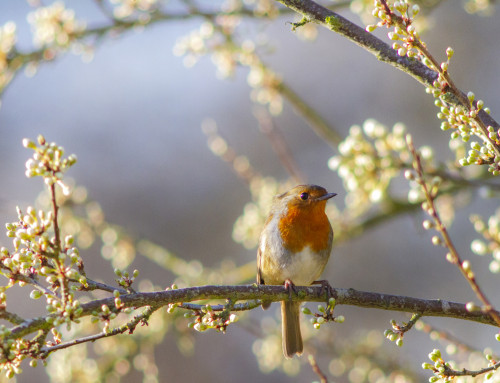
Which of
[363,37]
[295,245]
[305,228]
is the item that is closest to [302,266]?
[295,245]

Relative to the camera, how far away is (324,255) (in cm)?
448

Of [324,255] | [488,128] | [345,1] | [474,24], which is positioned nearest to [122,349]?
[324,255]

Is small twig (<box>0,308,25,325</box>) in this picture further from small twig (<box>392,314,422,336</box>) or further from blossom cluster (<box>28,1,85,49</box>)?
blossom cluster (<box>28,1,85,49</box>)

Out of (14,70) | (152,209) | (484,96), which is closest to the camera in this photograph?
(14,70)

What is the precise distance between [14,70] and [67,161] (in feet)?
10.4

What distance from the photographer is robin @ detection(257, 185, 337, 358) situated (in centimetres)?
432

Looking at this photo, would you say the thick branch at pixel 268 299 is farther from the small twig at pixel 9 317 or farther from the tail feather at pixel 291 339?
the tail feather at pixel 291 339

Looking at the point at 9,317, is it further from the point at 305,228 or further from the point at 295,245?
the point at 305,228

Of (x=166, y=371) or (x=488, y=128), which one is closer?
(x=488, y=128)

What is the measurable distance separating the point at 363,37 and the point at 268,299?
1.24m

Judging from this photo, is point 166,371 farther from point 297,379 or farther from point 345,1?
point 345,1

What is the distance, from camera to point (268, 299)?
279cm

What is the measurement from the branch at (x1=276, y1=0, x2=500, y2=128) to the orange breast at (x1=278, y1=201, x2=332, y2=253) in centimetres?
190

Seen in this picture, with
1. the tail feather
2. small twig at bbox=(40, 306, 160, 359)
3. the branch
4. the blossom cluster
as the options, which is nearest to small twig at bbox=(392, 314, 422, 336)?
the branch
